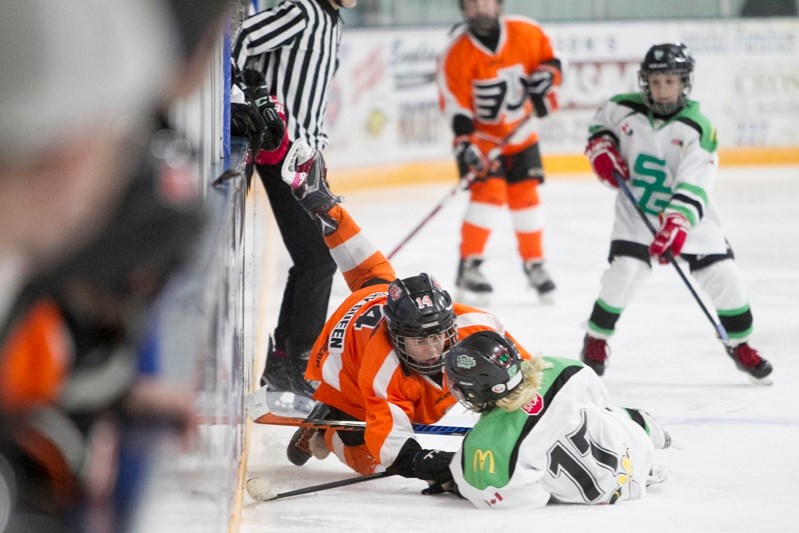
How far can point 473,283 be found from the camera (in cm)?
500

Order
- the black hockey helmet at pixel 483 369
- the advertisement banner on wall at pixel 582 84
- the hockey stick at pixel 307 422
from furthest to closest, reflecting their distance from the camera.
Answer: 1. the advertisement banner on wall at pixel 582 84
2. the hockey stick at pixel 307 422
3. the black hockey helmet at pixel 483 369

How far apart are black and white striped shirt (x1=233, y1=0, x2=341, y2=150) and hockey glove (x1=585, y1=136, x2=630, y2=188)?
834mm

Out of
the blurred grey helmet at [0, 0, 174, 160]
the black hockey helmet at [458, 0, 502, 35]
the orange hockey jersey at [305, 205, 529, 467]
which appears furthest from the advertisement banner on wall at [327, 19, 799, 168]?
the blurred grey helmet at [0, 0, 174, 160]

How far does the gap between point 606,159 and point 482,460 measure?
5.20 ft

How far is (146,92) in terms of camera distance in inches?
31.6

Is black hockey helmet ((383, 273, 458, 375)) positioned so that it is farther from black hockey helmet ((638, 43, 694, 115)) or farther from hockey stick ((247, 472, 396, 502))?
black hockey helmet ((638, 43, 694, 115))

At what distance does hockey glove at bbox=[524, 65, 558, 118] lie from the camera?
5.09 meters

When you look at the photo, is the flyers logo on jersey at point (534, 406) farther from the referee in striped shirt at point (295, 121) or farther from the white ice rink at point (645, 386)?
the referee in striped shirt at point (295, 121)

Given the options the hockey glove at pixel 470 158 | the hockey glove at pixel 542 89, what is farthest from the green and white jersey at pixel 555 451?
the hockey glove at pixel 542 89

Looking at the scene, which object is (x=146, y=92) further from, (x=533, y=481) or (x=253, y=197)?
(x=253, y=197)

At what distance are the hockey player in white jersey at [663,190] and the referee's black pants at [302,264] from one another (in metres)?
0.87

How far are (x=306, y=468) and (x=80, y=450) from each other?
185cm

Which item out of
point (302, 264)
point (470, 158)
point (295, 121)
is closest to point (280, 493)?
point (302, 264)

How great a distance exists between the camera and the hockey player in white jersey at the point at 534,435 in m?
2.34
